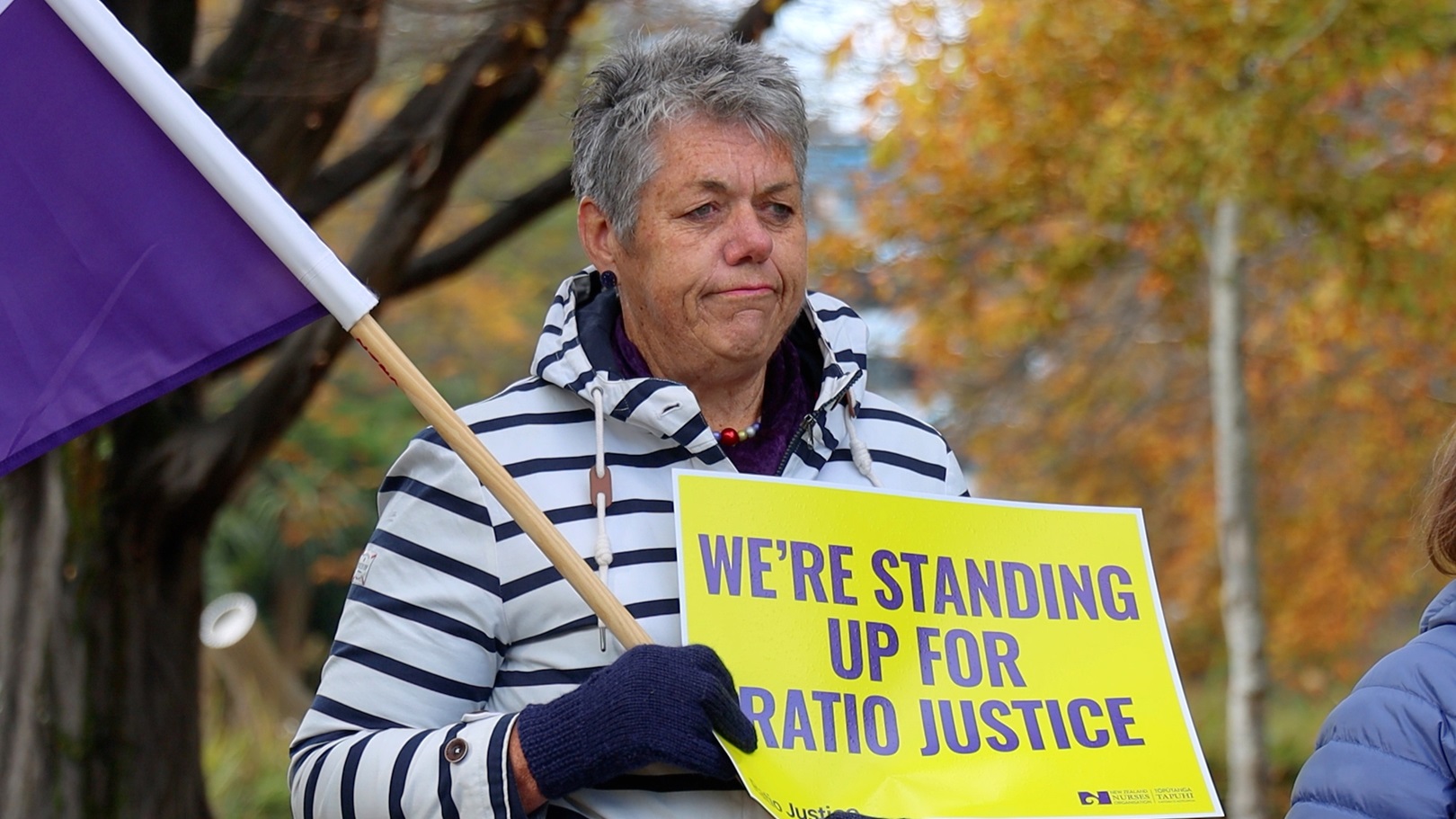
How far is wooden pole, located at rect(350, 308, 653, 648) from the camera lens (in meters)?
2.00

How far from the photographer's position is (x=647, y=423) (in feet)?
7.23

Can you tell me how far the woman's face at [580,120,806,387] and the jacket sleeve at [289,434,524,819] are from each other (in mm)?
370

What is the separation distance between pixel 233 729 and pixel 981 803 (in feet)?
30.7

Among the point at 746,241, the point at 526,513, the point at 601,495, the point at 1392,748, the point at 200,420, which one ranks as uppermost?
the point at 200,420

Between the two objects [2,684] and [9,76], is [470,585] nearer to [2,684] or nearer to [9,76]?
[9,76]

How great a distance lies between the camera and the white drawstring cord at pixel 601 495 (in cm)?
213

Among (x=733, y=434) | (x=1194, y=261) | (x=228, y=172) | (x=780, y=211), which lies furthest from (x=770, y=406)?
(x=1194, y=261)

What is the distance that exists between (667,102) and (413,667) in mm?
809

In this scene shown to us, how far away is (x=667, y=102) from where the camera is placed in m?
2.23

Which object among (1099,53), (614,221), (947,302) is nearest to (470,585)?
(614,221)

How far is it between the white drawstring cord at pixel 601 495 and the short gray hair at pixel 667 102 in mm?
267

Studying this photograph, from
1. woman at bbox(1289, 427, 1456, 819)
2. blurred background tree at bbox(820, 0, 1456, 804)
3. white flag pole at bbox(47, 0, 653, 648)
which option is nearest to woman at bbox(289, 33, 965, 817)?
white flag pole at bbox(47, 0, 653, 648)

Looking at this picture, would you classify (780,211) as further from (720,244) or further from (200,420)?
(200,420)

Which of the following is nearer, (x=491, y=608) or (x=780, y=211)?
(x=491, y=608)
